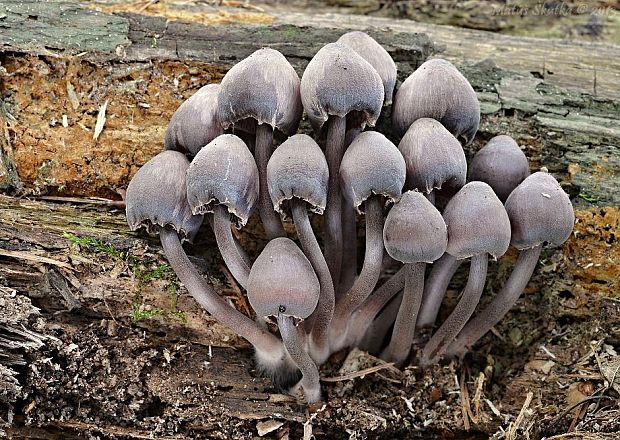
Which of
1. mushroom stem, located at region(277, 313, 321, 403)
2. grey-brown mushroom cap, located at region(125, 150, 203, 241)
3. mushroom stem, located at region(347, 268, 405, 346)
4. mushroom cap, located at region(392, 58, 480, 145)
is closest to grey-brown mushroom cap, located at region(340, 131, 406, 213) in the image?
mushroom cap, located at region(392, 58, 480, 145)

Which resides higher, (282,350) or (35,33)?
(35,33)

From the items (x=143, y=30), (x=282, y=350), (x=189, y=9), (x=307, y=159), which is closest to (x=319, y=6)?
(x=189, y=9)

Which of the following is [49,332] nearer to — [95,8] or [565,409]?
[95,8]

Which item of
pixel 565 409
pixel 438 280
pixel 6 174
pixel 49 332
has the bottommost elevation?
pixel 565 409

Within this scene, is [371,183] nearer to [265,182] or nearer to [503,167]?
[265,182]

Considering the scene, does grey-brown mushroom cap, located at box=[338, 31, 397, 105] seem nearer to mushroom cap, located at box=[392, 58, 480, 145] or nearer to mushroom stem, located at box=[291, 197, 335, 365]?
mushroom cap, located at box=[392, 58, 480, 145]

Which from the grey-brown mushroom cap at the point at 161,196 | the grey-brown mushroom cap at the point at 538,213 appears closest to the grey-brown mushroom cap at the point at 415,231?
the grey-brown mushroom cap at the point at 538,213

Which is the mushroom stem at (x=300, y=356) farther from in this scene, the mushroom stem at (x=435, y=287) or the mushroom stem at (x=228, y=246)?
the mushroom stem at (x=435, y=287)
